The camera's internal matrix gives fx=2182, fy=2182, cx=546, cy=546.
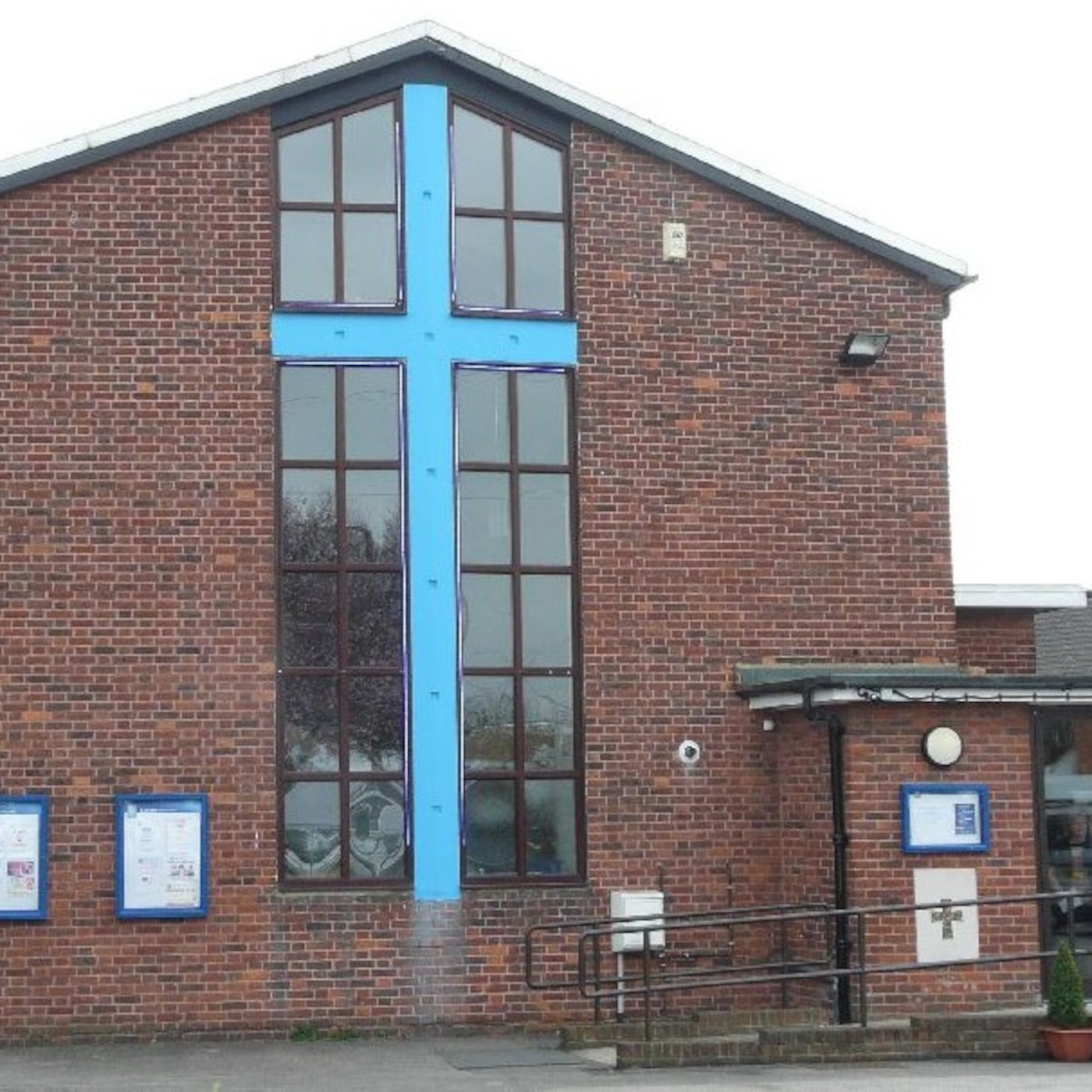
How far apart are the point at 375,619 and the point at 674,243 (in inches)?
164

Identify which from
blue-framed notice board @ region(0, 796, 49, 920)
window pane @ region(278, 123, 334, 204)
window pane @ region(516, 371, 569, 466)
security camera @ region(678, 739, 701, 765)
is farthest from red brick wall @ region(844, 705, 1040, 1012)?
blue-framed notice board @ region(0, 796, 49, 920)

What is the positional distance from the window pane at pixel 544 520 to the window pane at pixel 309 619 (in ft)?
5.44

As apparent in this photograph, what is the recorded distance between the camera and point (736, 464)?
61.3 ft

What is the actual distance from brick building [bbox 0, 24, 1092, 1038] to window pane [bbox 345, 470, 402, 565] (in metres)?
0.03

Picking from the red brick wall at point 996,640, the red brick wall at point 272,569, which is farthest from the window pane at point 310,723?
the red brick wall at point 996,640

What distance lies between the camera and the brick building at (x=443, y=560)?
679 inches

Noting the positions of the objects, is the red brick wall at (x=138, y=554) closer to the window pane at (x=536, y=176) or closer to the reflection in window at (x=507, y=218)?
the reflection in window at (x=507, y=218)

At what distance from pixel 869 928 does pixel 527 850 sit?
288 centimetres

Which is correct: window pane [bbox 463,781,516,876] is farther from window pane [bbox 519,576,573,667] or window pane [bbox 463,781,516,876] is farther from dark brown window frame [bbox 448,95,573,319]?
dark brown window frame [bbox 448,95,573,319]

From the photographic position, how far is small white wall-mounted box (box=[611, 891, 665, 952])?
17578mm

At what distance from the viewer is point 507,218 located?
18.6m

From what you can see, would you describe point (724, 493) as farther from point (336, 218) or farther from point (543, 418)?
point (336, 218)

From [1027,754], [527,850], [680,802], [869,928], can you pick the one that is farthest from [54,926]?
[1027,754]

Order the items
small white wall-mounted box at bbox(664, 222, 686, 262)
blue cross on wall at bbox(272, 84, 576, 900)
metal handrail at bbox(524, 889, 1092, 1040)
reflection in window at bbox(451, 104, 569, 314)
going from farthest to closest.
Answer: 1. small white wall-mounted box at bbox(664, 222, 686, 262)
2. reflection in window at bbox(451, 104, 569, 314)
3. blue cross on wall at bbox(272, 84, 576, 900)
4. metal handrail at bbox(524, 889, 1092, 1040)
